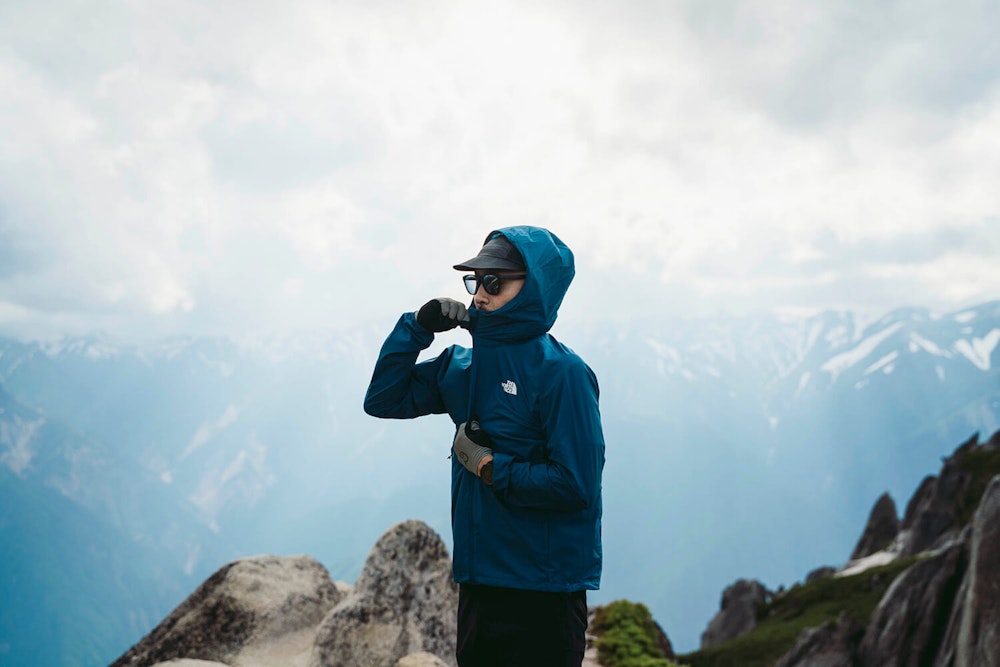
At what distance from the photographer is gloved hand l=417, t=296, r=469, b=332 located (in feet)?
14.3

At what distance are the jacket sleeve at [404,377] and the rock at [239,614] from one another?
6168 millimetres

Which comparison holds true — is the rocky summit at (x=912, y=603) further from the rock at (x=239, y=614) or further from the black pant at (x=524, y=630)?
the black pant at (x=524, y=630)

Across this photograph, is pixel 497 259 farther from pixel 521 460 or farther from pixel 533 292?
pixel 521 460

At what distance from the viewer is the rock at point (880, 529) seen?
6594cm

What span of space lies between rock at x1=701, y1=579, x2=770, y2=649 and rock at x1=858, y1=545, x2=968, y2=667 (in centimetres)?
2386

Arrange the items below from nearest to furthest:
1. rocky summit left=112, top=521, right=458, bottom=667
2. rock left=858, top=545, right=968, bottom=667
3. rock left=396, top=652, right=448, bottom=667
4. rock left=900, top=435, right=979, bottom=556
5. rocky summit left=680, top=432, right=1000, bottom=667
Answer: rock left=396, top=652, right=448, bottom=667, rocky summit left=112, top=521, right=458, bottom=667, rocky summit left=680, top=432, right=1000, bottom=667, rock left=858, top=545, right=968, bottom=667, rock left=900, top=435, right=979, bottom=556

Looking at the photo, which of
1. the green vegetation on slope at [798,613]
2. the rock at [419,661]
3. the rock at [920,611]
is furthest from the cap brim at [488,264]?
the green vegetation on slope at [798,613]

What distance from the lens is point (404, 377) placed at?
4.60 meters

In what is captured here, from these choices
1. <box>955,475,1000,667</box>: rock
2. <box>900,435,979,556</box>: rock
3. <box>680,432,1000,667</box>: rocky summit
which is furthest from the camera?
<box>900,435,979,556</box>: rock

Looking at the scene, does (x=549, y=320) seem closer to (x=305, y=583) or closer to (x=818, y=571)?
(x=305, y=583)

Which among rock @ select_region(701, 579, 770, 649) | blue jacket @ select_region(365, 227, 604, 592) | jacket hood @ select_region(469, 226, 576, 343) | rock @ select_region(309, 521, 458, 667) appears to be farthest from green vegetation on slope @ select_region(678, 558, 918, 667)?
jacket hood @ select_region(469, 226, 576, 343)

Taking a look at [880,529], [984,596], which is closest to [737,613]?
[880,529]

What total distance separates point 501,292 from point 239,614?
25.0 ft

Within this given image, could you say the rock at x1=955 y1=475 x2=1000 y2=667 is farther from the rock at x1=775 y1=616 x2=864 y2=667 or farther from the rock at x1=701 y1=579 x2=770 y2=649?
the rock at x1=701 y1=579 x2=770 y2=649
